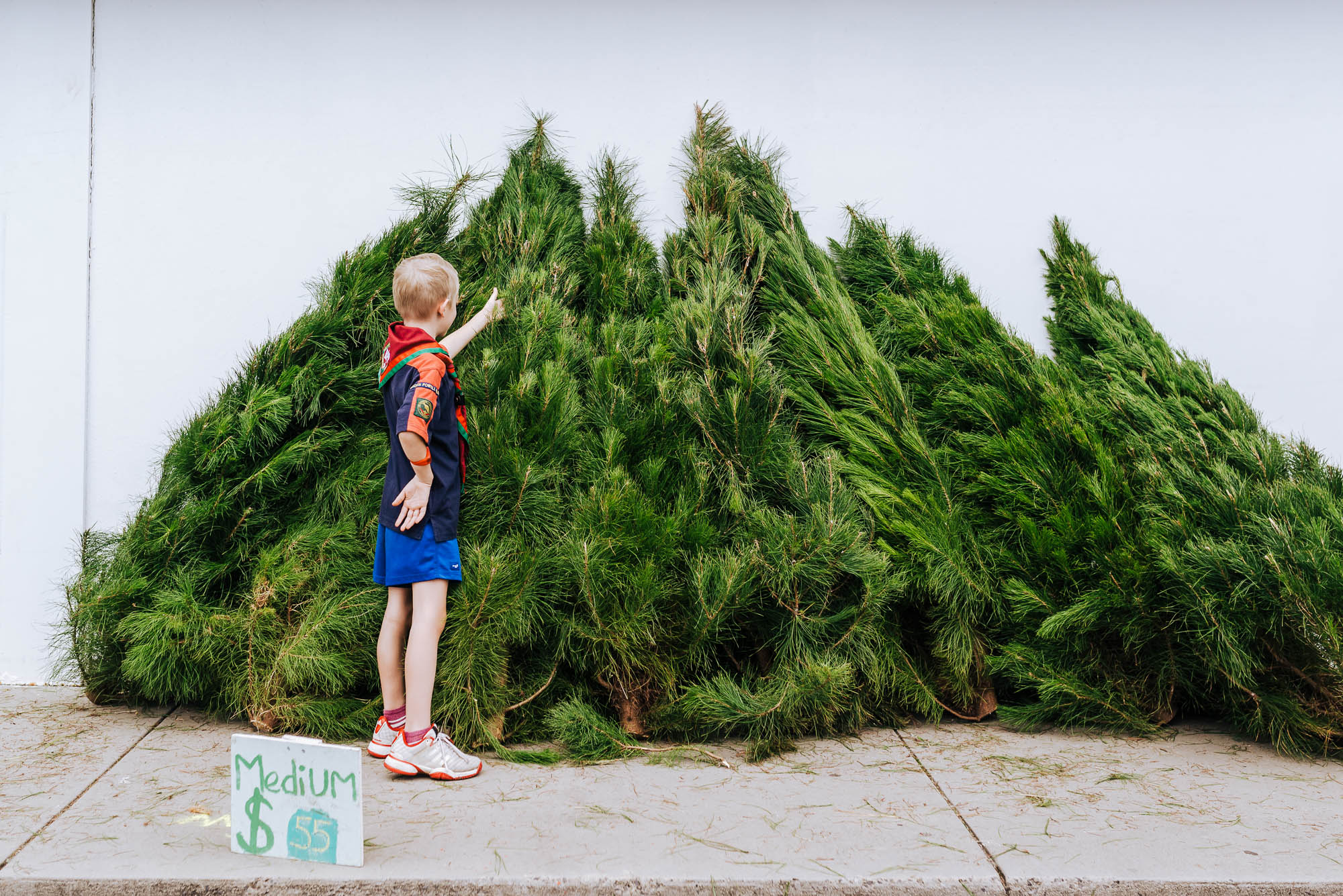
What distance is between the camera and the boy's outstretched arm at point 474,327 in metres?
2.67

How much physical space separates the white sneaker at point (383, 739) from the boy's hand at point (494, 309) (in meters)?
1.35

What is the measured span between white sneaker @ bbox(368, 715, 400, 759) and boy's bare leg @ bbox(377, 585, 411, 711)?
0.19 ft

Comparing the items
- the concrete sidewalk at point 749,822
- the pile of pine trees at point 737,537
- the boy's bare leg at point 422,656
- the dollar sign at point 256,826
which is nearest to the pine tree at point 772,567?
the pile of pine trees at point 737,537

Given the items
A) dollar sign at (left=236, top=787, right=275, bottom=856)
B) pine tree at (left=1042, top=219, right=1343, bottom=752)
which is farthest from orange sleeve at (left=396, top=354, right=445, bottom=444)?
pine tree at (left=1042, top=219, right=1343, bottom=752)

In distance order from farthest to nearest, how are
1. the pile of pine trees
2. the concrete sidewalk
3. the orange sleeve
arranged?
the pile of pine trees < the orange sleeve < the concrete sidewalk

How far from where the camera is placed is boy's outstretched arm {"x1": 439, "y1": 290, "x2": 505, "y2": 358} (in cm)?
267

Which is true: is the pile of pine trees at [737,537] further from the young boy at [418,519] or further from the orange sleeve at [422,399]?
the orange sleeve at [422,399]

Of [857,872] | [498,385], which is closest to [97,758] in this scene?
[498,385]

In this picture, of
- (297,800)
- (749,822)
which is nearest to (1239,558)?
(749,822)

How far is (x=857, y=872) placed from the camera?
6.18 feet

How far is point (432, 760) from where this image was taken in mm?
2387

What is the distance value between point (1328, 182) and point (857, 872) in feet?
12.5

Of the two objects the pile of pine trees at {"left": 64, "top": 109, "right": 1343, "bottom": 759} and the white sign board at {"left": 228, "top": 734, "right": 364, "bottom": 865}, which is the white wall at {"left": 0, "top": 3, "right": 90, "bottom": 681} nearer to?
the pile of pine trees at {"left": 64, "top": 109, "right": 1343, "bottom": 759}

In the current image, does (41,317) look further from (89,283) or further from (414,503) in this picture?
(414,503)
